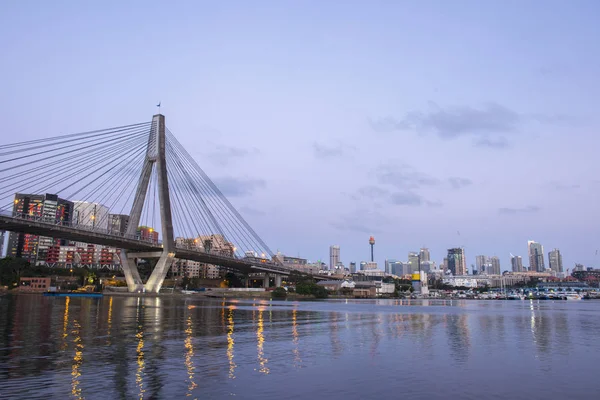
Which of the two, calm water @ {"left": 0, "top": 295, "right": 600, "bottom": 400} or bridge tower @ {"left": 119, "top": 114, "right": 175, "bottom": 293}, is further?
bridge tower @ {"left": 119, "top": 114, "right": 175, "bottom": 293}

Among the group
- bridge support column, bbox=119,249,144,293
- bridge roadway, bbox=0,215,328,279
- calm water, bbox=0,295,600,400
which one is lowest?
calm water, bbox=0,295,600,400

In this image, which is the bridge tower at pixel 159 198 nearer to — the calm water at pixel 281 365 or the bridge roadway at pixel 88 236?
the bridge roadway at pixel 88 236

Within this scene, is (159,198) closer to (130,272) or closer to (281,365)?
(130,272)

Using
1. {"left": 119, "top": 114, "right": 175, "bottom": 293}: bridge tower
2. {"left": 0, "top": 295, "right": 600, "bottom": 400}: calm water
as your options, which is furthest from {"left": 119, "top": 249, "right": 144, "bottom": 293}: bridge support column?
{"left": 0, "top": 295, "right": 600, "bottom": 400}: calm water

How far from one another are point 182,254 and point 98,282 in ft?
249

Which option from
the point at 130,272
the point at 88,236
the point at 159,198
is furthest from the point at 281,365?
the point at 130,272

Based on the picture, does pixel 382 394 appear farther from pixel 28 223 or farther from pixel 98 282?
pixel 98 282

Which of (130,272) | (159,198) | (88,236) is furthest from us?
(130,272)

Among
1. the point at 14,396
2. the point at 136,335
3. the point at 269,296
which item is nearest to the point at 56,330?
the point at 136,335

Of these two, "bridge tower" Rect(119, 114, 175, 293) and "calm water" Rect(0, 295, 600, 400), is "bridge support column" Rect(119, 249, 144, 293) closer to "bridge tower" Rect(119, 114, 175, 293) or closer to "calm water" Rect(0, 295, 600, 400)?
"bridge tower" Rect(119, 114, 175, 293)

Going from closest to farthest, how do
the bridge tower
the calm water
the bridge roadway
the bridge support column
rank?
the calm water < the bridge roadway < the bridge tower < the bridge support column

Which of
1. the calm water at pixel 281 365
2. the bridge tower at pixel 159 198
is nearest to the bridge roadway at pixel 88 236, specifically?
the bridge tower at pixel 159 198

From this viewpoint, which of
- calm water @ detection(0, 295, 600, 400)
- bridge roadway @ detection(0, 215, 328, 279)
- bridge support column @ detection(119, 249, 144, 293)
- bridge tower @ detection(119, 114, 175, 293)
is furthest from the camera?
bridge support column @ detection(119, 249, 144, 293)

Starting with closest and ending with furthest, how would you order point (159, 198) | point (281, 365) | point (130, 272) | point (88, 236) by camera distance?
point (281, 365), point (88, 236), point (159, 198), point (130, 272)
